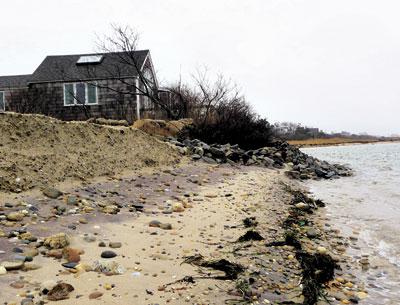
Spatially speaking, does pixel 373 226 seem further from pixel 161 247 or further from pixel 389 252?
pixel 161 247

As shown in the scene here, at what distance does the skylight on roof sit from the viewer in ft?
87.9

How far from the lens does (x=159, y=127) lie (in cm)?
1580

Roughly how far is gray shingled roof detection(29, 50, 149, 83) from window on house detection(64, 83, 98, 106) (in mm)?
455

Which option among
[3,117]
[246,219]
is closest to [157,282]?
[246,219]

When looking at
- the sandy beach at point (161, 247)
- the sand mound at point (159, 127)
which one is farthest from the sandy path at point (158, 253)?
the sand mound at point (159, 127)

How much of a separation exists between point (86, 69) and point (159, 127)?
1309cm

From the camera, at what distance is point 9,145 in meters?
7.44

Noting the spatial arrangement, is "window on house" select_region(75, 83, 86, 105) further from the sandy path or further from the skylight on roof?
the sandy path

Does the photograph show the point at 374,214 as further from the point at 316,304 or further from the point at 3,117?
the point at 3,117

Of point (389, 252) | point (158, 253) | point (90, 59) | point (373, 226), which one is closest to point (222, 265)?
point (158, 253)

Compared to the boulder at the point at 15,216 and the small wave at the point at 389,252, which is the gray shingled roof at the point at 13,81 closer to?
the boulder at the point at 15,216

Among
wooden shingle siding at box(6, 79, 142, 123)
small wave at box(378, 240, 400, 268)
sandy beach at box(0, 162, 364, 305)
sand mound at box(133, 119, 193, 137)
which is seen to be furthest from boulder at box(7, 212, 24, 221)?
wooden shingle siding at box(6, 79, 142, 123)

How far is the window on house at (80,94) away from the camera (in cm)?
2611

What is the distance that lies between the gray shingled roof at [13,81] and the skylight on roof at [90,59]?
17.1 feet
